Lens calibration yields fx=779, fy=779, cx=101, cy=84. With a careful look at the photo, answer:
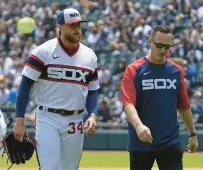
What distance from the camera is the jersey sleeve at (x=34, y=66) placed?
725cm

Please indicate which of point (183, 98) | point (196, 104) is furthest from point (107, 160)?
point (183, 98)

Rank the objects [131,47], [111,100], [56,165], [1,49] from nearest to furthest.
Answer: [56,165] < [111,100] < [131,47] < [1,49]

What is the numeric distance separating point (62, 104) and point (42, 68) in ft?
1.27

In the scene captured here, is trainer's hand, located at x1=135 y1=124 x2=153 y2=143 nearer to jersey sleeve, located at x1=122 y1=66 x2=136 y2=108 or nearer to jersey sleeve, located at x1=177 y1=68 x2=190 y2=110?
jersey sleeve, located at x1=122 y1=66 x2=136 y2=108

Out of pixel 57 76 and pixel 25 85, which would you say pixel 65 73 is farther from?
pixel 25 85

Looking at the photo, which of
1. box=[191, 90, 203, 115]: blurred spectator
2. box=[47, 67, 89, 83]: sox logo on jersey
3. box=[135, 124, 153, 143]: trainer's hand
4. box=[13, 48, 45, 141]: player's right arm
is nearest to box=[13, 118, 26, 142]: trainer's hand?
box=[13, 48, 45, 141]: player's right arm

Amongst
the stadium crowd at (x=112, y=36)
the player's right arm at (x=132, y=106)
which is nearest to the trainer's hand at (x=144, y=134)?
the player's right arm at (x=132, y=106)

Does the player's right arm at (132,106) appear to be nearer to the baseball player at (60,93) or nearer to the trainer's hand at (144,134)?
the trainer's hand at (144,134)

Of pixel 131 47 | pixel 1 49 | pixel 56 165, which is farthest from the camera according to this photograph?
pixel 1 49

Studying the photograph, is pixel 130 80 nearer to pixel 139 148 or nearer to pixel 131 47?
pixel 139 148

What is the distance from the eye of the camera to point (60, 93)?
7363 mm

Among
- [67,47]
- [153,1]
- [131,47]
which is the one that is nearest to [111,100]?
[131,47]

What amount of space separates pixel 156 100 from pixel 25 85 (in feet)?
4.02

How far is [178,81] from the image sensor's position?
7367 millimetres
